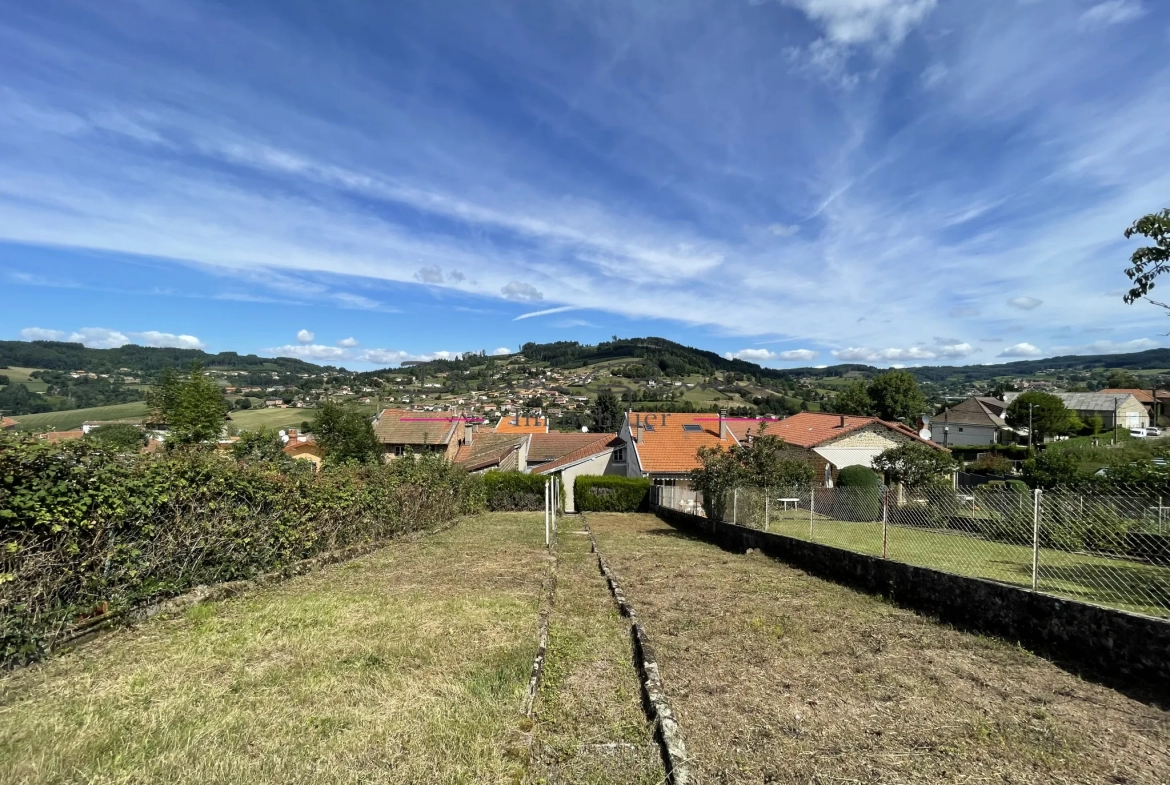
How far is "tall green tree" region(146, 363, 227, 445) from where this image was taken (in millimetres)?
32031

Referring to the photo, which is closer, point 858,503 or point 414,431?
point 858,503

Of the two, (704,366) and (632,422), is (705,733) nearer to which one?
(632,422)

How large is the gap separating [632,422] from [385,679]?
33.2 meters

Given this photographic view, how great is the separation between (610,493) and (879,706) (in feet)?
84.7

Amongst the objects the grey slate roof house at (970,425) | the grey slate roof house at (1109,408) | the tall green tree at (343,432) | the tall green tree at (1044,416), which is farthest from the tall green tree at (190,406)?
the grey slate roof house at (1109,408)

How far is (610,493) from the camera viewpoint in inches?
1179

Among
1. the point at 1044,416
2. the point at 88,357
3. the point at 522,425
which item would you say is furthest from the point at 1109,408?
the point at 88,357

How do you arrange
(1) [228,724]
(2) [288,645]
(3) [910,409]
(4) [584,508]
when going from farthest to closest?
(3) [910,409] → (4) [584,508] → (2) [288,645] → (1) [228,724]

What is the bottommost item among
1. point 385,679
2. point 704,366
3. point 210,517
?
point 385,679

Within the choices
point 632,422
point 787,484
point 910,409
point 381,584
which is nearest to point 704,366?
point 910,409

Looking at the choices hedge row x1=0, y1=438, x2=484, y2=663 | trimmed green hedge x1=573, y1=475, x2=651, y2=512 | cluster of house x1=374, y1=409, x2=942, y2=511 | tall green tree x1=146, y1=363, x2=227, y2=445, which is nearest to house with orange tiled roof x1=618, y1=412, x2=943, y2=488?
cluster of house x1=374, y1=409, x2=942, y2=511

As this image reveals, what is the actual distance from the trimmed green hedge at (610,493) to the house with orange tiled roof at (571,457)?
94 cm

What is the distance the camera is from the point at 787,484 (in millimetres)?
17312

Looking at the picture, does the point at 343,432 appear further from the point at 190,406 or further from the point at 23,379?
the point at 23,379
